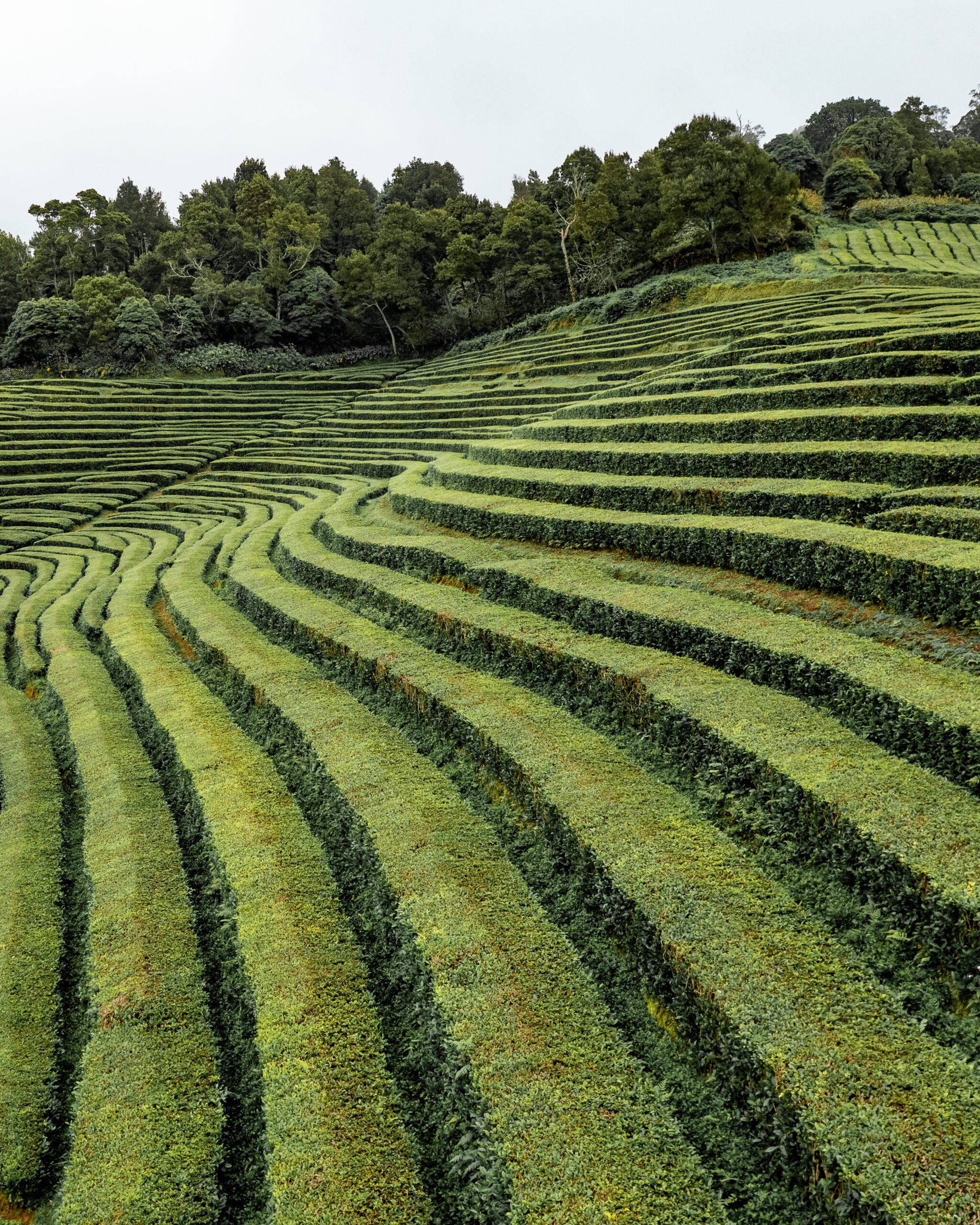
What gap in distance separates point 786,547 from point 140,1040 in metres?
9.19

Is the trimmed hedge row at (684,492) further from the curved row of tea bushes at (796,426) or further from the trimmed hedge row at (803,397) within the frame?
the trimmed hedge row at (803,397)

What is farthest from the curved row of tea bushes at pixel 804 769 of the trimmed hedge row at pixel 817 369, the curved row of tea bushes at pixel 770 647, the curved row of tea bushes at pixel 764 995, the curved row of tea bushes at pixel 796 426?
the trimmed hedge row at pixel 817 369

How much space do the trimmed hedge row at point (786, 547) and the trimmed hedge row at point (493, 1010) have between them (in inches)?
219

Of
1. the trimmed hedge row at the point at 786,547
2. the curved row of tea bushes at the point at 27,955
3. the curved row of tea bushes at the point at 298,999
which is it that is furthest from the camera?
the trimmed hedge row at the point at 786,547

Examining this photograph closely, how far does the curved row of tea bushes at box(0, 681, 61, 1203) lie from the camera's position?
17.9ft

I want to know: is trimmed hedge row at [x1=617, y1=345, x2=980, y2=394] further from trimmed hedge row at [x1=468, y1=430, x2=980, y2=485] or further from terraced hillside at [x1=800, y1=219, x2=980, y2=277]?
terraced hillside at [x1=800, y1=219, x2=980, y2=277]

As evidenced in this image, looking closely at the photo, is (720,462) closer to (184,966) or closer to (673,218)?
(184,966)

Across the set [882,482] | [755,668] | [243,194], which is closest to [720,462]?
[882,482]

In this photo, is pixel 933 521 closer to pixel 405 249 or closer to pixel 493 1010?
pixel 493 1010

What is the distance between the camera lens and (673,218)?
1715 inches

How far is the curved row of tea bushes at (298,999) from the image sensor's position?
450 cm

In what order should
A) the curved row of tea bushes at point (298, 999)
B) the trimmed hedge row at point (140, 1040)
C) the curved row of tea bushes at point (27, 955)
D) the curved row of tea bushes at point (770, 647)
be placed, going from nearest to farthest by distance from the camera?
the curved row of tea bushes at point (298, 999) < the trimmed hedge row at point (140, 1040) < the curved row of tea bushes at point (27, 955) < the curved row of tea bushes at point (770, 647)

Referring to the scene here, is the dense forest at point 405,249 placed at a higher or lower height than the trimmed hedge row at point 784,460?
higher

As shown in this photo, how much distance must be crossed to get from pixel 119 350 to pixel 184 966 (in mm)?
59105
